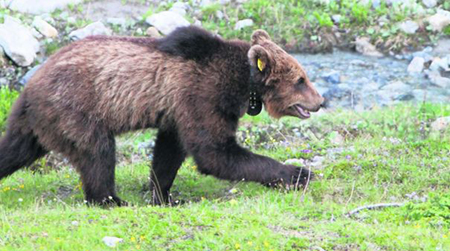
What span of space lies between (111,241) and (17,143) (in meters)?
3.03

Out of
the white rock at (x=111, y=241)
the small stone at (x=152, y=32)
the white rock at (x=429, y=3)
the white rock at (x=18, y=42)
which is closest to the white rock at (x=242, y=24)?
the small stone at (x=152, y=32)

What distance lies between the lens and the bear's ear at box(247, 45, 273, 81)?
8.85 metres

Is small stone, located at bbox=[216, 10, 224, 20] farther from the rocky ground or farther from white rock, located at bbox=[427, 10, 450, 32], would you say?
white rock, located at bbox=[427, 10, 450, 32]

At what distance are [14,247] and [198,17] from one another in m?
10.4

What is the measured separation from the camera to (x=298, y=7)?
1655 cm

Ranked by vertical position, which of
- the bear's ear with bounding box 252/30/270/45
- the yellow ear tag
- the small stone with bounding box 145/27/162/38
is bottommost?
the small stone with bounding box 145/27/162/38

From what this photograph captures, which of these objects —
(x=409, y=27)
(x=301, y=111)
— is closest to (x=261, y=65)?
(x=301, y=111)

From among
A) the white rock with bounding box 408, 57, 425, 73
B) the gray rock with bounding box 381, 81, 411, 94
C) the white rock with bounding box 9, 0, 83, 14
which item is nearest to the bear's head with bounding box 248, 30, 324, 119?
the gray rock with bounding box 381, 81, 411, 94

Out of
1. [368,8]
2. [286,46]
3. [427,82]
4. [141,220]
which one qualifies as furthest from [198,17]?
[141,220]

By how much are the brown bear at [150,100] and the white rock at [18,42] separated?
5510 millimetres

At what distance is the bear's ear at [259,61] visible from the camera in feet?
29.0

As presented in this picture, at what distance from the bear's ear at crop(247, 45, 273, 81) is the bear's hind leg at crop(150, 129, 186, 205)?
1.32 metres

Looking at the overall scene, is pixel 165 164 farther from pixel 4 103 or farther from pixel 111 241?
pixel 4 103

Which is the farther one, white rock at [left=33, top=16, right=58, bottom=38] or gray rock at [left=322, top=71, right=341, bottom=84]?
white rock at [left=33, top=16, right=58, bottom=38]
